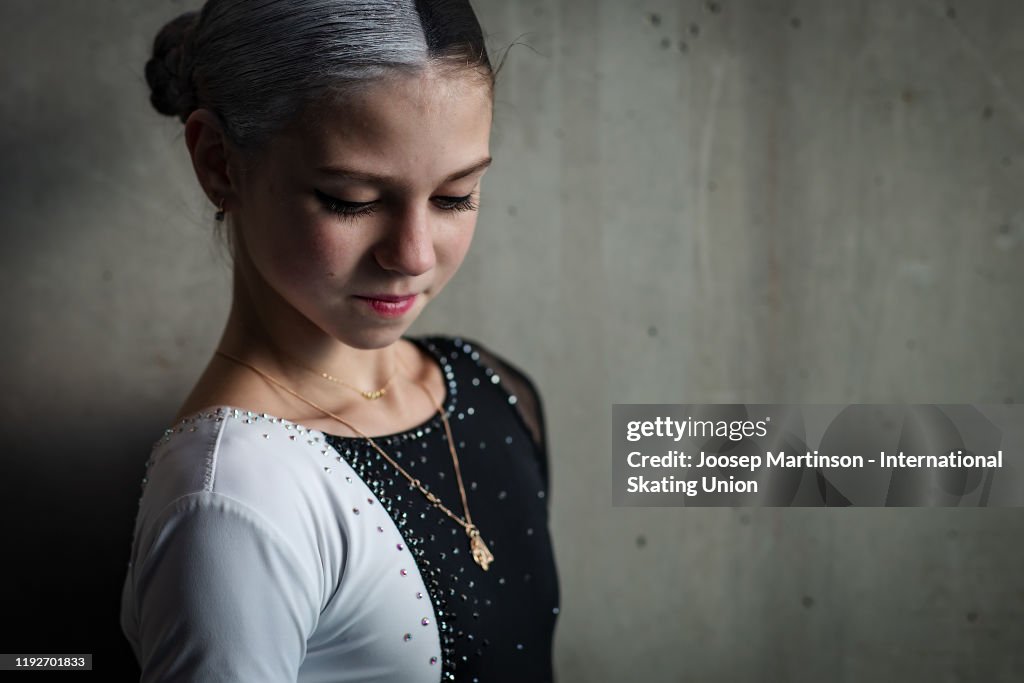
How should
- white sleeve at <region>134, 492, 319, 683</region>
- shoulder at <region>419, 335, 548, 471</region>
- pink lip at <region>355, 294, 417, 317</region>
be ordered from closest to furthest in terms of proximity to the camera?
white sleeve at <region>134, 492, 319, 683</region>, pink lip at <region>355, 294, 417, 317</region>, shoulder at <region>419, 335, 548, 471</region>

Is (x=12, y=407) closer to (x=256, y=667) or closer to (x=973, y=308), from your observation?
(x=256, y=667)

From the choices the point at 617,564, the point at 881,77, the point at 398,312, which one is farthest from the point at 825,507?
the point at 398,312

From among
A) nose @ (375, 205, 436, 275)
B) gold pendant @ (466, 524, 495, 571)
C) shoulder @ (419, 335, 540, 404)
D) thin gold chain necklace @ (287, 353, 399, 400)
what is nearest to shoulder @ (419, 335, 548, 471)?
shoulder @ (419, 335, 540, 404)

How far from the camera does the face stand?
2.67ft

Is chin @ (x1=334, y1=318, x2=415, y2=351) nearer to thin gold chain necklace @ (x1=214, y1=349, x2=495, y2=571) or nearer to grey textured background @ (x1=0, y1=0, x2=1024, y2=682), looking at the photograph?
thin gold chain necklace @ (x1=214, y1=349, x2=495, y2=571)

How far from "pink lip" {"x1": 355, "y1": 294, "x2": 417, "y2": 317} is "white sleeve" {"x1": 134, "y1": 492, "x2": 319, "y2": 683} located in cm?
22

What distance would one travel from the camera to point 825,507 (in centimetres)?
157

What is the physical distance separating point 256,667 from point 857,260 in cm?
113

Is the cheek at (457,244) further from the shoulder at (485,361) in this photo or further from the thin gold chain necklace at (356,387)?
the shoulder at (485,361)

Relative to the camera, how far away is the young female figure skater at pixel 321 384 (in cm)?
81

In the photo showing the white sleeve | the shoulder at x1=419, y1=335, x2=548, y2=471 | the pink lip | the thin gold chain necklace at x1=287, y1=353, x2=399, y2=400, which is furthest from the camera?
the shoulder at x1=419, y1=335, x2=548, y2=471

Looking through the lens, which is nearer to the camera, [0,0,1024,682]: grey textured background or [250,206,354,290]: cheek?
[250,206,354,290]: cheek

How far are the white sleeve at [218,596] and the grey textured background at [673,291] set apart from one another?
21.1 inches

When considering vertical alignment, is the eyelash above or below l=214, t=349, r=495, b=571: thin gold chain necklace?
above
